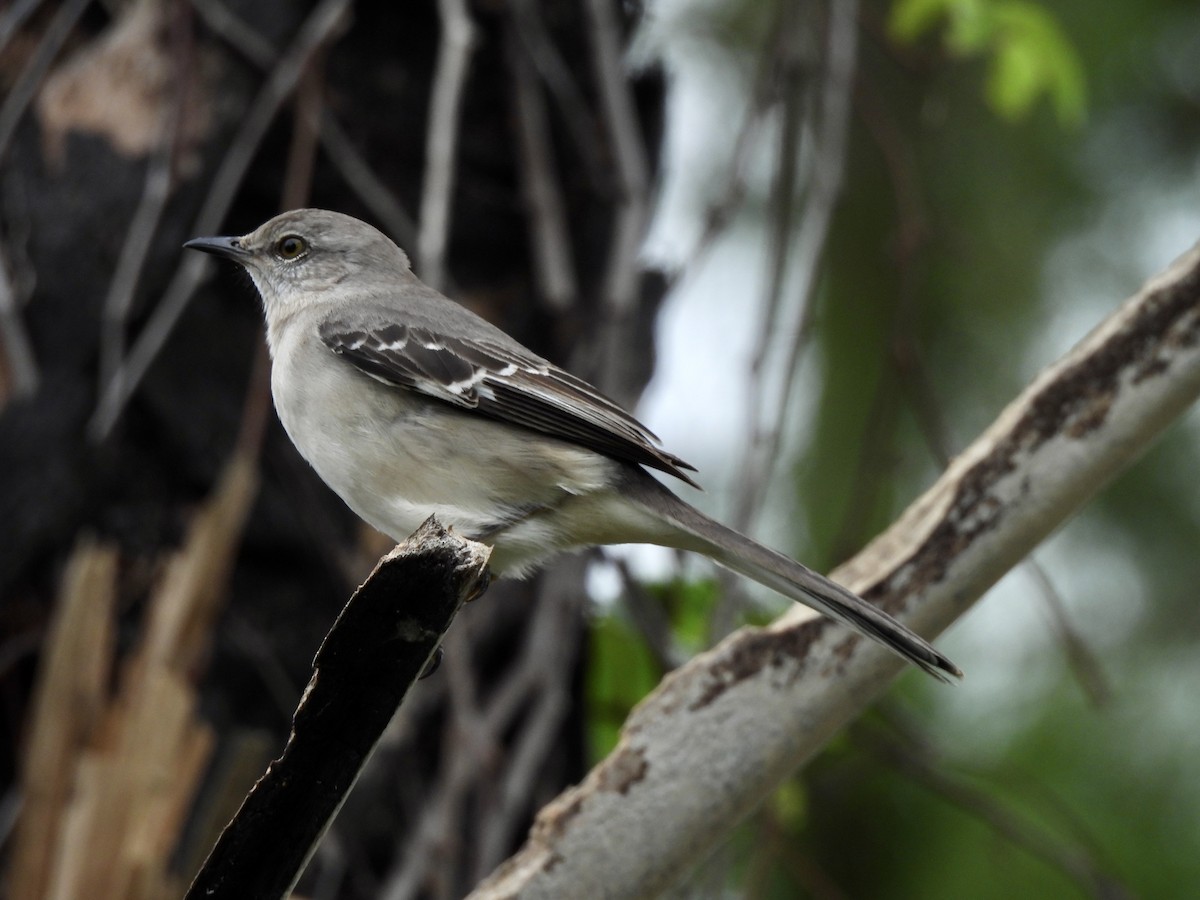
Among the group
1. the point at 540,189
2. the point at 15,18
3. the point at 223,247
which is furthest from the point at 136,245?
the point at 540,189

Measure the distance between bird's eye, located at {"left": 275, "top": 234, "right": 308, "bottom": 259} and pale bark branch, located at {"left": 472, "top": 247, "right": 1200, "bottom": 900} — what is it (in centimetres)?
188

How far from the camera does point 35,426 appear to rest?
14.1 feet

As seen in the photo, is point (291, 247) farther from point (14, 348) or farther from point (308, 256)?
point (14, 348)

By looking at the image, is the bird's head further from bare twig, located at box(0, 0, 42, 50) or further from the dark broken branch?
the dark broken branch

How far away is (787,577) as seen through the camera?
2.75 m

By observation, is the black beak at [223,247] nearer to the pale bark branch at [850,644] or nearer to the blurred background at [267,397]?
the blurred background at [267,397]

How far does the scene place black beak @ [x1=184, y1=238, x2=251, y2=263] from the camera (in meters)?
3.80

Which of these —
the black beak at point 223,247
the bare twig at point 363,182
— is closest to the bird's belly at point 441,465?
the black beak at point 223,247

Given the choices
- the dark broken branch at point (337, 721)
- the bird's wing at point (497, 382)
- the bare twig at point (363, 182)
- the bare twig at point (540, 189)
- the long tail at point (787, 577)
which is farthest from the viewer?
the bare twig at point (540, 189)

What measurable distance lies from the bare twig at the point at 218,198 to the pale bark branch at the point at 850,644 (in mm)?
2359

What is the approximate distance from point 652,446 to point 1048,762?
5149 mm

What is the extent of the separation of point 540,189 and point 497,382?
1.81 metres

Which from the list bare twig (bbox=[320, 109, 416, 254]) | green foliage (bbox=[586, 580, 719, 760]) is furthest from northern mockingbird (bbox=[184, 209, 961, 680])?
green foliage (bbox=[586, 580, 719, 760])

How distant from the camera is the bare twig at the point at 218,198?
4.36 m
